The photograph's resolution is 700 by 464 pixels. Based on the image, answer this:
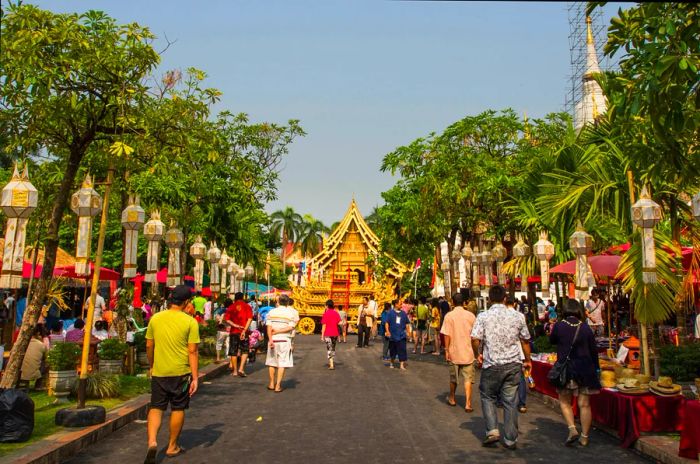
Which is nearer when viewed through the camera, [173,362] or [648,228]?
[173,362]

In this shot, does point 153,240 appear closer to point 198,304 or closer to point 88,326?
point 88,326

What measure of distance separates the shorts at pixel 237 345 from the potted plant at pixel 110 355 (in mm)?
3928

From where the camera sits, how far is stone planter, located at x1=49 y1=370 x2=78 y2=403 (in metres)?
10.1

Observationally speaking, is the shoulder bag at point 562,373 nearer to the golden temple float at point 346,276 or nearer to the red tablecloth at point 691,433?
the red tablecloth at point 691,433

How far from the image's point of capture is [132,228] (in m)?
11.3

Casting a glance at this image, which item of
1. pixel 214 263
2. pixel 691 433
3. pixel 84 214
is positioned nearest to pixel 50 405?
pixel 84 214

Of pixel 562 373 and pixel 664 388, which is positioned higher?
pixel 562 373

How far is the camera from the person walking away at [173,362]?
7.20 meters

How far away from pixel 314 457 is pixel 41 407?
5010mm

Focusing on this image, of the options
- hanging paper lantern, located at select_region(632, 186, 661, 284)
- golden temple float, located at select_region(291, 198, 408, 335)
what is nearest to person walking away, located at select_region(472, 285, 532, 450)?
hanging paper lantern, located at select_region(632, 186, 661, 284)

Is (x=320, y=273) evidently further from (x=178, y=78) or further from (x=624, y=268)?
(x=624, y=268)

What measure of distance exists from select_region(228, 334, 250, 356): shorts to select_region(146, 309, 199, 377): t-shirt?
27.3ft

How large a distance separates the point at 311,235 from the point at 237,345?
61400 millimetres

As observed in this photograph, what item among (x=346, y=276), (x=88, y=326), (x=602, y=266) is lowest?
(x=88, y=326)
